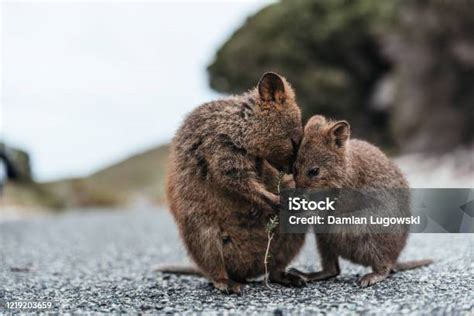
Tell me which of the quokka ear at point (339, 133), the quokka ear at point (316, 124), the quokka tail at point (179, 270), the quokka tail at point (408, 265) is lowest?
the quokka tail at point (179, 270)

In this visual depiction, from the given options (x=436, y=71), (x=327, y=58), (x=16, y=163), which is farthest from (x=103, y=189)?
(x=436, y=71)

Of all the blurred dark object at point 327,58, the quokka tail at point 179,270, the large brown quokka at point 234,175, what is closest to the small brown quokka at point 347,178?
the large brown quokka at point 234,175

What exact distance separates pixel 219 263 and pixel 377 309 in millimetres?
1805

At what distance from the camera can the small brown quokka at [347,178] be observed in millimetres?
5961

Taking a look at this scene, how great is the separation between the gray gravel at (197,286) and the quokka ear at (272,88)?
1744mm

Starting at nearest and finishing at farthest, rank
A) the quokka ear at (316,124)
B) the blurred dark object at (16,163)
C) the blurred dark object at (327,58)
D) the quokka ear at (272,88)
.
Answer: the quokka ear at (272,88)
the quokka ear at (316,124)
the blurred dark object at (16,163)
the blurred dark object at (327,58)

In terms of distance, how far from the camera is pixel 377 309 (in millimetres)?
4652

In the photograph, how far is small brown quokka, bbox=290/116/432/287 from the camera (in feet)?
19.6

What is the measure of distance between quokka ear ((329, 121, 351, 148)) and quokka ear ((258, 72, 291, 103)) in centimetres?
53

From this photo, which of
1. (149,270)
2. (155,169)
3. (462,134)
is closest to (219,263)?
(149,270)

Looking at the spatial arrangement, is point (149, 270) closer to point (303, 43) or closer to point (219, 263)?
point (219, 263)

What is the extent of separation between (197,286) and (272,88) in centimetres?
207

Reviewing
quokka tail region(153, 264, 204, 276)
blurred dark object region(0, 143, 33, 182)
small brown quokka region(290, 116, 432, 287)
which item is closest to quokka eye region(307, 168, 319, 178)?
small brown quokka region(290, 116, 432, 287)
